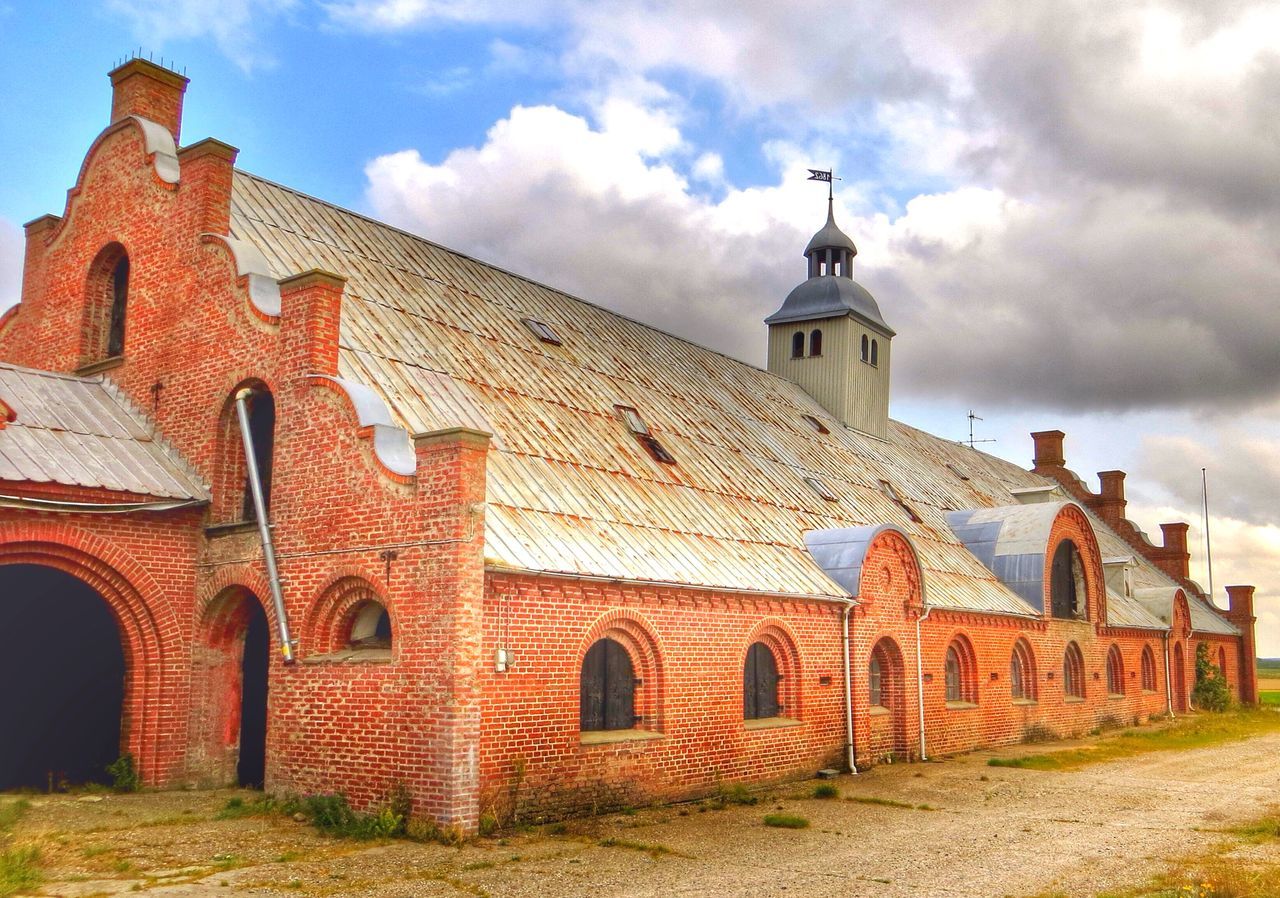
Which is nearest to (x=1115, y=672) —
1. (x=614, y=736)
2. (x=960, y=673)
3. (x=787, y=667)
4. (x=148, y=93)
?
(x=960, y=673)

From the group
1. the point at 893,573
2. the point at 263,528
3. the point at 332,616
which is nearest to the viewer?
the point at 332,616

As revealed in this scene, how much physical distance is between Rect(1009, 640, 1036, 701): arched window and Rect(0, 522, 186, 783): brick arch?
19439 millimetres

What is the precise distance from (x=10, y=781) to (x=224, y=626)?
3.62 m

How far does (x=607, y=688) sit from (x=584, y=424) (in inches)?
212

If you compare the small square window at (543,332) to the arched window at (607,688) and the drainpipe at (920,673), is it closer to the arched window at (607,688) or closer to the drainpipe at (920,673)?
the arched window at (607,688)

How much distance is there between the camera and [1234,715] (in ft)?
125

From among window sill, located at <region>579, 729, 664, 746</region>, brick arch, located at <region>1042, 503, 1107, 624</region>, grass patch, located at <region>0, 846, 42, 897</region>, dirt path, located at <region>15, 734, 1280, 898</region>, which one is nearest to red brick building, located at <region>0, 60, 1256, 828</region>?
window sill, located at <region>579, 729, 664, 746</region>

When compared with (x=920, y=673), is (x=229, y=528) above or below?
above

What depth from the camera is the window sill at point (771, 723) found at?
62.1 feet

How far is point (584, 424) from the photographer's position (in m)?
20.4

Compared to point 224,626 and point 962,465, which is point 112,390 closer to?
point 224,626

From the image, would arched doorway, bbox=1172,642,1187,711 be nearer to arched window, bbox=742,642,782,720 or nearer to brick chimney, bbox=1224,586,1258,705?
brick chimney, bbox=1224,586,1258,705

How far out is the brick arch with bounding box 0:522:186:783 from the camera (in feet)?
51.2

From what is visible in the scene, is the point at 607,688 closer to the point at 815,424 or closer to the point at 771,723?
the point at 771,723
